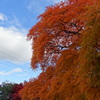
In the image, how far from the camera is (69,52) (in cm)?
607

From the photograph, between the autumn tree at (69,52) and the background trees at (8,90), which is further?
the background trees at (8,90)

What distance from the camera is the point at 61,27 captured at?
6789 mm

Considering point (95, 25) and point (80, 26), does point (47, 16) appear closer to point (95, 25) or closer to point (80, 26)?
point (80, 26)

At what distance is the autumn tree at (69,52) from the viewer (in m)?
4.72

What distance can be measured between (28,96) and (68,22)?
357 cm

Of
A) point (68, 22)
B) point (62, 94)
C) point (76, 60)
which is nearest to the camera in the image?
point (76, 60)

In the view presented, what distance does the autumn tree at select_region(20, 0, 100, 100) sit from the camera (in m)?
4.72

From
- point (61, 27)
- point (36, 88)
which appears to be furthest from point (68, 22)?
point (36, 88)

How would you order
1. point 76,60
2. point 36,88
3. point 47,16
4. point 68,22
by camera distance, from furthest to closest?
point 36,88 → point 47,16 → point 68,22 → point 76,60

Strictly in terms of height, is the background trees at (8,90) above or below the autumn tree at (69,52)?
above

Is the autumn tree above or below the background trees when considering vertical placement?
below

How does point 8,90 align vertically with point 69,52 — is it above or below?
above

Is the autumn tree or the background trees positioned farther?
the background trees

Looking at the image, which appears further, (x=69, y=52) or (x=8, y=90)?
(x=8, y=90)
